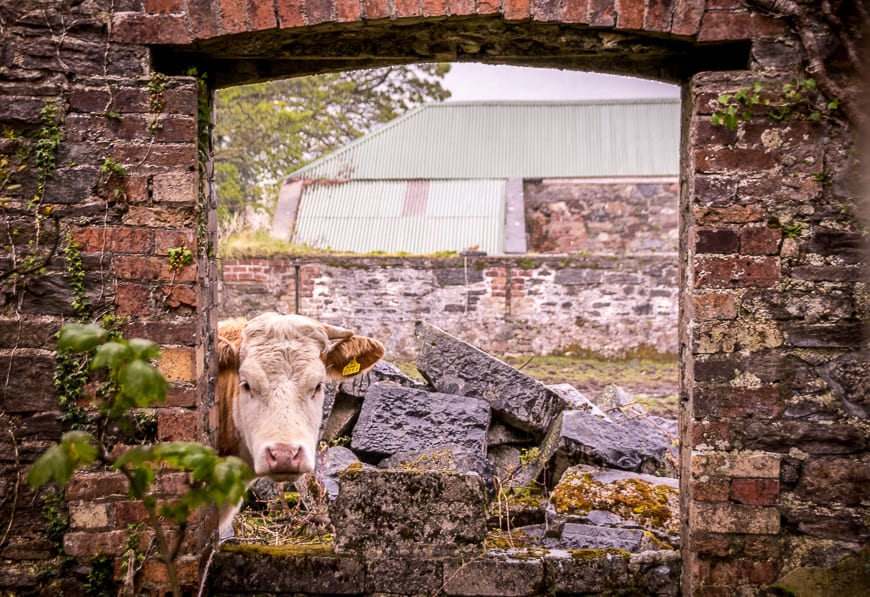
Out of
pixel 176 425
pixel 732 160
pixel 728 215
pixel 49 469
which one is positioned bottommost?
pixel 176 425

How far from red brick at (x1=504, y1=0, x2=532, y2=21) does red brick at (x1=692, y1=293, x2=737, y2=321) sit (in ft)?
4.63

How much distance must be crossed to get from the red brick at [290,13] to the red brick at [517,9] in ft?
2.84

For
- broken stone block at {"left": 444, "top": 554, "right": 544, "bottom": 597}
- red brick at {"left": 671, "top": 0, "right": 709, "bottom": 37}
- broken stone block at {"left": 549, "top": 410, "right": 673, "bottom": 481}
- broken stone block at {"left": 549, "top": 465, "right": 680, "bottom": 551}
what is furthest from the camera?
broken stone block at {"left": 549, "top": 410, "right": 673, "bottom": 481}

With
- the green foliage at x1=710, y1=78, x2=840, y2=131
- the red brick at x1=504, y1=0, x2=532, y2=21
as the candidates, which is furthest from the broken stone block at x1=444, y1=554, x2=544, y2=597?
the red brick at x1=504, y1=0, x2=532, y2=21

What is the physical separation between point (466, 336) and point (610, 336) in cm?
264

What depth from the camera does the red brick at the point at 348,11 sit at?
3.09m

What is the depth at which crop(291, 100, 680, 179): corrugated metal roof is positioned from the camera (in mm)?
16797

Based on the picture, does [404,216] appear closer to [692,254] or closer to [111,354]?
[692,254]

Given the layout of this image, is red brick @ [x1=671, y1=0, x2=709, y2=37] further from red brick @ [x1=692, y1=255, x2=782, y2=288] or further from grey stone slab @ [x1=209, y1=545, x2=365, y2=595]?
grey stone slab @ [x1=209, y1=545, x2=365, y2=595]

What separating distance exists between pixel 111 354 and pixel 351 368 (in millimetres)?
2366

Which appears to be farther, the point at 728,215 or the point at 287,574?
the point at 287,574

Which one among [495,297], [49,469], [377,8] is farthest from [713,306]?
[495,297]

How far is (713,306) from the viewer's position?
3162 millimetres

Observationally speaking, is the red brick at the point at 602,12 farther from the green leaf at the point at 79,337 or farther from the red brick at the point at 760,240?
the green leaf at the point at 79,337
